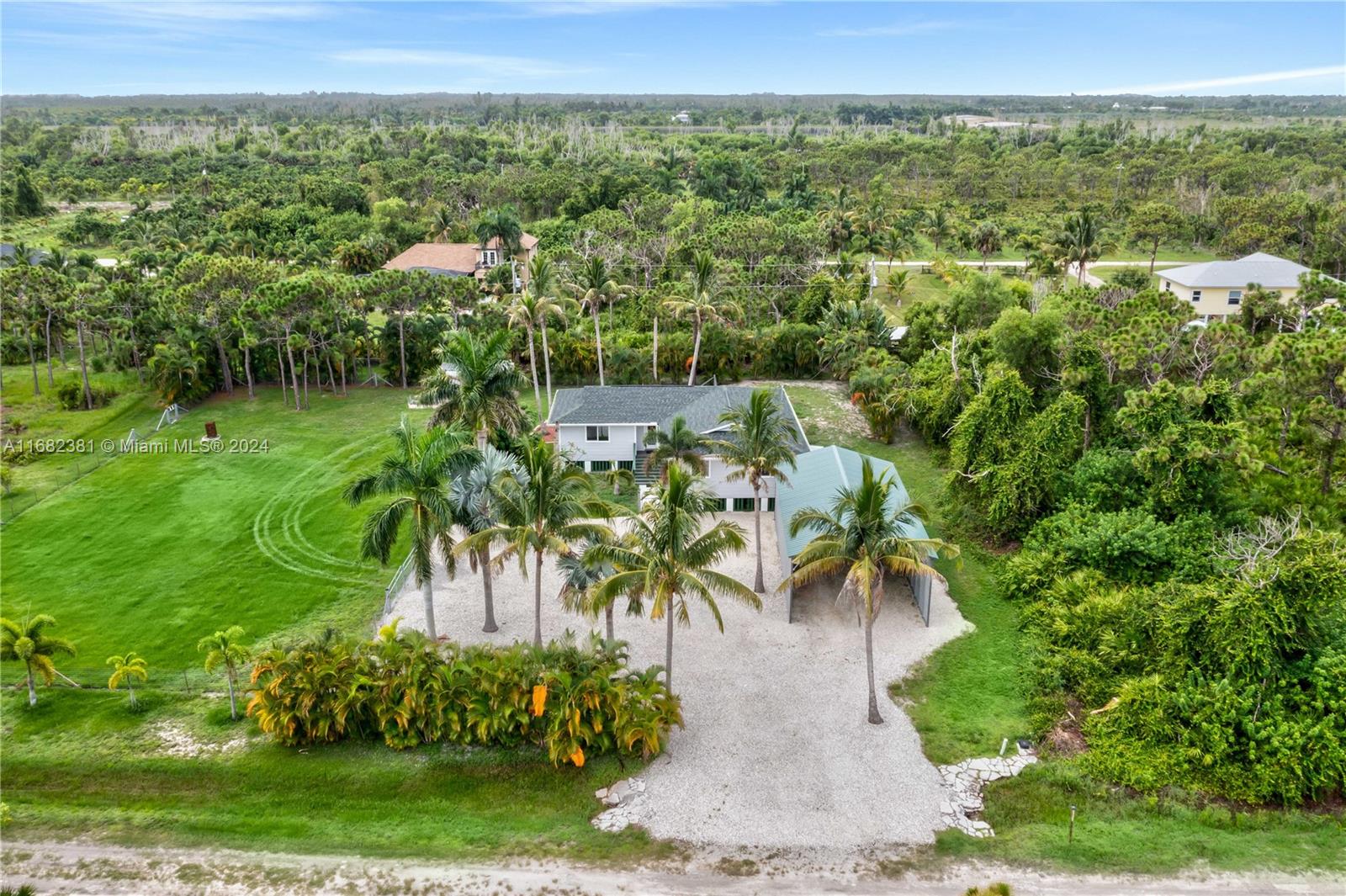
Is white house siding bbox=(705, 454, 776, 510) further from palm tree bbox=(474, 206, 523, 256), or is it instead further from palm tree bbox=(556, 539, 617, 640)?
palm tree bbox=(474, 206, 523, 256)

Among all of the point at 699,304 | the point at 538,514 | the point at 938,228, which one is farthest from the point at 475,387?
the point at 938,228

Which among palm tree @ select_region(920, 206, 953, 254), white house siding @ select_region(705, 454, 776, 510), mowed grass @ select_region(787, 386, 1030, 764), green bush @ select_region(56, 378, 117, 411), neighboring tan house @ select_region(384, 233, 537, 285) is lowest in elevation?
mowed grass @ select_region(787, 386, 1030, 764)

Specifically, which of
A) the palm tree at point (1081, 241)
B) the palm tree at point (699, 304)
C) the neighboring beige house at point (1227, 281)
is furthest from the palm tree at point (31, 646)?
the neighboring beige house at point (1227, 281)

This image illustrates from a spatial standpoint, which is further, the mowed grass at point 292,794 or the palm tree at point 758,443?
the palm tree at point 758,443

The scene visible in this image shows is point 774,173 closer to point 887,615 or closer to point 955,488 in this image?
point 955,488

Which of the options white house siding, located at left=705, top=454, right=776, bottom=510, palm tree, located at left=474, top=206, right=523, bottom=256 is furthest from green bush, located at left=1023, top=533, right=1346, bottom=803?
palm tree, located at left=474, top=206, right=523, bottom=256

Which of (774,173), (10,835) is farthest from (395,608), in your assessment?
(774,173)

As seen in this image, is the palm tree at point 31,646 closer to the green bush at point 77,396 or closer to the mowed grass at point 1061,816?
the mowed grass at point 1061,816

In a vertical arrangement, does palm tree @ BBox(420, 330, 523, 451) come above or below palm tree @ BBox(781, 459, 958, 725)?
above
